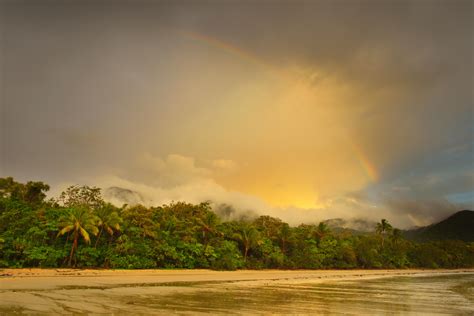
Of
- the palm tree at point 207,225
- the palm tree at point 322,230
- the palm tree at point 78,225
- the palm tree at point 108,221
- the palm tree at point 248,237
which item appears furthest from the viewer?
the palm tree at point 322,230

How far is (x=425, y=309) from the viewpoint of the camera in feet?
61.1

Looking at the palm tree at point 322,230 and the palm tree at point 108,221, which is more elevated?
the palm tree at point 322,230

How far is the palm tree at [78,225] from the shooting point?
132ft

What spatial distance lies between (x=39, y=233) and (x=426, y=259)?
92.9 metres

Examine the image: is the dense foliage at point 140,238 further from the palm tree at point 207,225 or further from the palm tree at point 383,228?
the palm tree at point 383,228

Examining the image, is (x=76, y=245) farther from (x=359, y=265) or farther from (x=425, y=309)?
(x=359, y=265)

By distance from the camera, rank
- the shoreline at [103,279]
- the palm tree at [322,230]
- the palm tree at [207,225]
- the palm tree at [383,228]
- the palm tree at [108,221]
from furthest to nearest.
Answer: the palm tree at [383,228] → the palm tree at [322,230] → the palm tree at [207,225] → the palm tree at [108,221] → the shoreline at [103,279]

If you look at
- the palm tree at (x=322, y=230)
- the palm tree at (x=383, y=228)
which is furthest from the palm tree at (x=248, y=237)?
the palm tree at (x=383, y=228)

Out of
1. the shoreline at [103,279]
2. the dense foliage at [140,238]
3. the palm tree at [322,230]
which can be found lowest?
the shoreline at [103,279]

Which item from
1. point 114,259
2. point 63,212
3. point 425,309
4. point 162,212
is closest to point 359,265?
point 162,212

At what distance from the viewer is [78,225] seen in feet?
133

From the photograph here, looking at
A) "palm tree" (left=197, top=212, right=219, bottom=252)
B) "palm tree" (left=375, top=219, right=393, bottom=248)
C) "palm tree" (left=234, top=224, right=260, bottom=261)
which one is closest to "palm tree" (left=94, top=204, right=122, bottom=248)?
"palm tree" (left=197, top=212, right=219, bottom=252)

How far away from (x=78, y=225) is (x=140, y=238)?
304 inches

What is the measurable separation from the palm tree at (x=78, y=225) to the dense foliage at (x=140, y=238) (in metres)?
0.09
